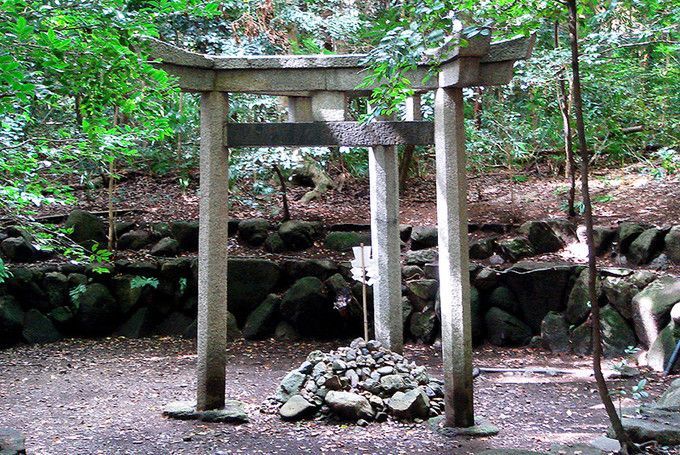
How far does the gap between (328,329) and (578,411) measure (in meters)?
3.95

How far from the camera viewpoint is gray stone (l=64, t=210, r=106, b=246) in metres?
10.2

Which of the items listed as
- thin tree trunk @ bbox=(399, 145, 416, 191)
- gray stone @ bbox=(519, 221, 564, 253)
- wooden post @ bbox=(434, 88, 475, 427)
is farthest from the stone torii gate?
thin tree trunk @ bbox=(399, 145, 416, 191)

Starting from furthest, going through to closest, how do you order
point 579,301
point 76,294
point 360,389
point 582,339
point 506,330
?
1. point 76,294
2. point 506,330
3. point 579,301
4. point 582,339
5. point 360,389

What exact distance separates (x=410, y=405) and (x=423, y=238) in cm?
471

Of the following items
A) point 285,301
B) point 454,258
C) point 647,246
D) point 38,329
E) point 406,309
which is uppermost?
point 647,246

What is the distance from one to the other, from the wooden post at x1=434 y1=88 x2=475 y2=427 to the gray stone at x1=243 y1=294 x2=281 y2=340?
4463mm

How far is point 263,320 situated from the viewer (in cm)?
951

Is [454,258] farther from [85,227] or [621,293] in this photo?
[85,227]

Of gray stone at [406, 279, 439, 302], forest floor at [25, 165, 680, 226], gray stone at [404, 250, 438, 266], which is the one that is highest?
forest floor at [25, 165, 680, 226]

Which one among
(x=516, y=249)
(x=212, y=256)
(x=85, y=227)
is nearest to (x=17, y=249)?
(x=85, y=227)

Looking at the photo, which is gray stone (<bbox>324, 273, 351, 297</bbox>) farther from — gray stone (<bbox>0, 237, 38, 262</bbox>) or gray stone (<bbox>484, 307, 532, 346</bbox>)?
Answer: gray stone (<bbox>0, 237, 38, 262</bbox>)

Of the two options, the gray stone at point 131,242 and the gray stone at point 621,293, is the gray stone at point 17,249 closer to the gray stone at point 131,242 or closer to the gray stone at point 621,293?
the gray stone at point 131,242

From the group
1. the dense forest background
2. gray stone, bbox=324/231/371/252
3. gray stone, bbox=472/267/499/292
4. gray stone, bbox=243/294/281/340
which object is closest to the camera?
the dense forest background

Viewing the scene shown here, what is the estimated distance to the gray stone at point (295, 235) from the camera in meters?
10.3
